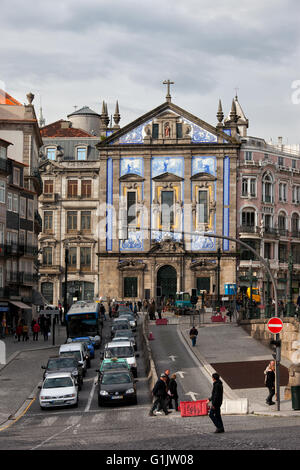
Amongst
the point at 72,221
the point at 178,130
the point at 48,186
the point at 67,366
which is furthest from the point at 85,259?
the point at 67,366

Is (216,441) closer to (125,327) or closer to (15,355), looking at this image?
(15,355)

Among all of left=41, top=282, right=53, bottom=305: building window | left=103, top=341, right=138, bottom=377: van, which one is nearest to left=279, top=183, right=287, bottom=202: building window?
left=41, top=282, right=53, bottom=305: building window

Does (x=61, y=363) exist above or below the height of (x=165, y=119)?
below

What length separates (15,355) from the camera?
51281 millimetres

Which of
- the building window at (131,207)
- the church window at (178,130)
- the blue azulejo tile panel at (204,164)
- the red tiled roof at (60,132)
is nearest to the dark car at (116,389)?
the building window at (131,207)

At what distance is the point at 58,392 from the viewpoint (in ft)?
114

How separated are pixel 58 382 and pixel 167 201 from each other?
59842 mm

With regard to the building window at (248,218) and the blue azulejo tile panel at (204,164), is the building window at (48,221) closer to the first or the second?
the blue azulejo tile panel at (204,164)

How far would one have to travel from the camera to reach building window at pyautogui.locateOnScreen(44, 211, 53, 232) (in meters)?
100

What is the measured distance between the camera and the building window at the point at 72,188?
10050 cm

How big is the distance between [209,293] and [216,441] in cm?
6939

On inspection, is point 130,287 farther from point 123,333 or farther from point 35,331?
point 123,333

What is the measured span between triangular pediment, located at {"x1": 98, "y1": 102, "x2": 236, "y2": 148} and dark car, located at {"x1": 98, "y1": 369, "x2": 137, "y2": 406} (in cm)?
6146
